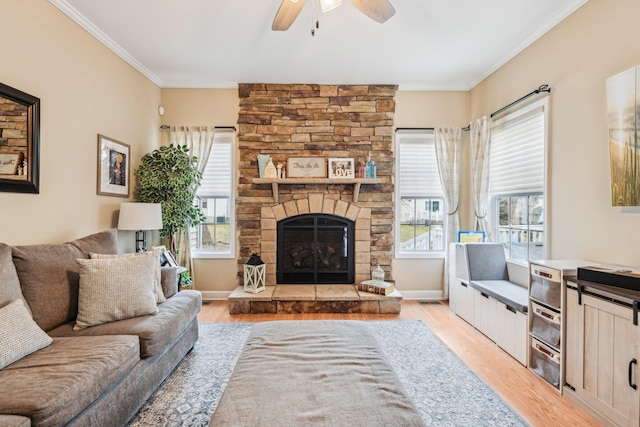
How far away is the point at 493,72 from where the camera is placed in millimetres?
3629

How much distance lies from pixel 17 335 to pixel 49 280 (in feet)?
1.71

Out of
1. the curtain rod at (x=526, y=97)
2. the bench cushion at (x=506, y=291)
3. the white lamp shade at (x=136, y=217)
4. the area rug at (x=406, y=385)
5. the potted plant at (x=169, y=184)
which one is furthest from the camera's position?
the potted plant at (x=169, y=184)

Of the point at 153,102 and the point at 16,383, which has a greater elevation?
the point at 153,102

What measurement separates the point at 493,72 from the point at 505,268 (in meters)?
2.32

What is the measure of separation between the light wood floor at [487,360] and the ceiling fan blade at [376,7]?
2746 mm

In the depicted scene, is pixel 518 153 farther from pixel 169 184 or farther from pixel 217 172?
pixel 169 184

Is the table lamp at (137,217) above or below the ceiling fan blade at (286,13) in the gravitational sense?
below

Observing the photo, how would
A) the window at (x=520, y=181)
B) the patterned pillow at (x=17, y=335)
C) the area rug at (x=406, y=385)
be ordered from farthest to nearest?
the window at (x=520, y=181)
the area rug at (x=406, y=385)
the patterned pillow at (x=17, y=335)

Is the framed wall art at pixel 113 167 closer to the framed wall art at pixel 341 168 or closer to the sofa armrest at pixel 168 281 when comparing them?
the sofa armrest at pixel 168 281

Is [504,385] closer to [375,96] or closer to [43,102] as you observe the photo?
[375,96]

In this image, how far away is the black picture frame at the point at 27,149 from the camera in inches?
82.0

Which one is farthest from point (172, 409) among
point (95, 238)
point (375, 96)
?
point (375, 96)

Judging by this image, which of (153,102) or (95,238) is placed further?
(153,102)

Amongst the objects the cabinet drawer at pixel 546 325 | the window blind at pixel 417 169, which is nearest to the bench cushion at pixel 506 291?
the cabinet drawer at pixel 546 325
